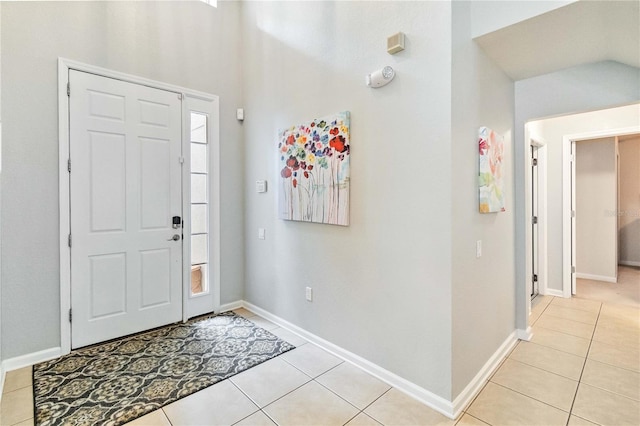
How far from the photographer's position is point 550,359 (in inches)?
101

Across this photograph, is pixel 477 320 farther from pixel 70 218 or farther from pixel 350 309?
pixel 70 218

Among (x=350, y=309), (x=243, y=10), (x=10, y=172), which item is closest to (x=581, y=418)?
(x=350, y=309)

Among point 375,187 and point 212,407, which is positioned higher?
point 375,187

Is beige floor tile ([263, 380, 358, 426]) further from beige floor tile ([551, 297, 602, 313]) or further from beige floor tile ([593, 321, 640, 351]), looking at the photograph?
beige floor tile ([551, 297, 602, 313])

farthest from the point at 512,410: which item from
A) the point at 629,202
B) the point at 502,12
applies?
the point at 629,202

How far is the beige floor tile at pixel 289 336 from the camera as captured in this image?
281cm

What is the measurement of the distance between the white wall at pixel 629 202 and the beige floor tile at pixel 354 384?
6935 mm

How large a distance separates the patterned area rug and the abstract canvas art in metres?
2.03

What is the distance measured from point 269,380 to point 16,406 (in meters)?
1.59

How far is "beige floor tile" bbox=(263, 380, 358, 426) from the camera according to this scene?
1.83 metres

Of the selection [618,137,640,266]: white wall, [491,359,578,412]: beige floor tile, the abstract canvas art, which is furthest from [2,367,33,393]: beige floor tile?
[618,137,640,266]: white wall

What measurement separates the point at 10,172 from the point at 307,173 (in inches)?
92.1

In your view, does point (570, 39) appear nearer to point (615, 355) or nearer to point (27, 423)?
point (615, 355)

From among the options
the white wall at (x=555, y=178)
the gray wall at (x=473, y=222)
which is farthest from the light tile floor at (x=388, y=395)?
the white wall at (x=555, y=178)
